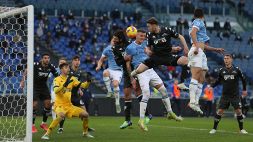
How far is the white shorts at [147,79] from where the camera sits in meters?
16.2

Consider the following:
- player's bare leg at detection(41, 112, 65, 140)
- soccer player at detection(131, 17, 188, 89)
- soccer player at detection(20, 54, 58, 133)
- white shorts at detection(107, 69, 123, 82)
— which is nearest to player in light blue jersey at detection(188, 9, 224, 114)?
soccer player at detection(131, 17, 188, 89)

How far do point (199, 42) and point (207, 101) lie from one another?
1894 centimetres

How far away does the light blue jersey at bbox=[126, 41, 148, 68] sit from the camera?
16827 mm

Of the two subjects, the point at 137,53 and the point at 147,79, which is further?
the point at 137,53

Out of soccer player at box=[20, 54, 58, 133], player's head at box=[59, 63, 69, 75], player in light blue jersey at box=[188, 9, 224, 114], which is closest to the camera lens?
player in light blue jersey at box=[188, 9, 224, 114]

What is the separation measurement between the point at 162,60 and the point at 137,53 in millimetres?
1908

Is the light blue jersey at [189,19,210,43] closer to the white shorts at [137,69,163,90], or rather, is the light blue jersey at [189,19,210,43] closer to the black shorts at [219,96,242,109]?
the white shorts at [137,69,163,90]

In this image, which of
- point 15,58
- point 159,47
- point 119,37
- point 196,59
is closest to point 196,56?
point 196,59

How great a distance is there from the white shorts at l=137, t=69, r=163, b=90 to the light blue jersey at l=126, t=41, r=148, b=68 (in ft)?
1.80

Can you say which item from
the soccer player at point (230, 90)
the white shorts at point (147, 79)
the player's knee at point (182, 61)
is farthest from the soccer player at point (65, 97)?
the soccer player at point (230, 90)

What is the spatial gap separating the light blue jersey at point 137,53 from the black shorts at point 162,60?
1.68 meters

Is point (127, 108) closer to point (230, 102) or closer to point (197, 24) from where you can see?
point (230, 102)

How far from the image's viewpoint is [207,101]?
3347 cm

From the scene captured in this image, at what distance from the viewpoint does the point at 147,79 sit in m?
16.3
